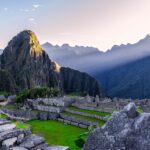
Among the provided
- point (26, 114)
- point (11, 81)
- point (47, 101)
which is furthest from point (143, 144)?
point (11, 81)

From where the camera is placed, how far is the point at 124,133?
696cm

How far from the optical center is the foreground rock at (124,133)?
6742 millimetres

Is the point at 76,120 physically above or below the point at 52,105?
below

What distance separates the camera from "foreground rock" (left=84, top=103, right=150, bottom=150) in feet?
22.1

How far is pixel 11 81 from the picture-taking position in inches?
7707

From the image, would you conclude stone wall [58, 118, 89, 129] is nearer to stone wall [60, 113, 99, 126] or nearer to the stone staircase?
stone wall [60, 113, 99, 126]

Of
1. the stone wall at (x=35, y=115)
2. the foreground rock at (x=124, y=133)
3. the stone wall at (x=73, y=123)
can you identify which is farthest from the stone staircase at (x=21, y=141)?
the stone wall at (x=35, y=115)

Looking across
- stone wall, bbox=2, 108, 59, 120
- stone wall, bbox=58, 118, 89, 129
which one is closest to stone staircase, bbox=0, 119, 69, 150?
stone wall, bbox=58, 118, 89, 129

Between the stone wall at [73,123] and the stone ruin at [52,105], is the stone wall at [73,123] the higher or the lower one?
the lower one

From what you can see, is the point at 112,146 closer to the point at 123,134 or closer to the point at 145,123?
the point at 123,134

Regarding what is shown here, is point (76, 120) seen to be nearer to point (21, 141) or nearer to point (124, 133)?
point (21, 141)

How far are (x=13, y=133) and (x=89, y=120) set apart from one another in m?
35.9

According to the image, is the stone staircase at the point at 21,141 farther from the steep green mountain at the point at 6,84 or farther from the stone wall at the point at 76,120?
the steep green mountain at the point at 6,84

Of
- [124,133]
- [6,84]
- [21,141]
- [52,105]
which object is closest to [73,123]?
[52,105]
